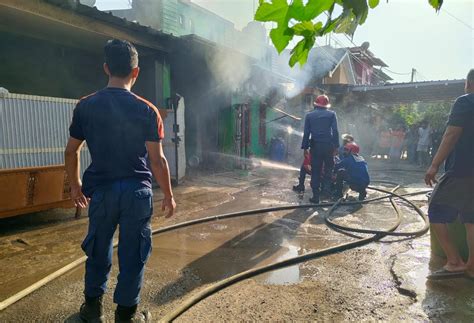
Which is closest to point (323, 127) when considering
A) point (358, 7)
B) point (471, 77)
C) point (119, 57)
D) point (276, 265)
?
point (471, 77)

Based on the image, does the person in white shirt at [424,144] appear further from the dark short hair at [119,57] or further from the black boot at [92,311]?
the black boot at [92,311]

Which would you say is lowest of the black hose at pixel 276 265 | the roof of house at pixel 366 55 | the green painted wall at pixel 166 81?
the black hose at pixel 276 265

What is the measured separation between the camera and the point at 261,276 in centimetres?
324

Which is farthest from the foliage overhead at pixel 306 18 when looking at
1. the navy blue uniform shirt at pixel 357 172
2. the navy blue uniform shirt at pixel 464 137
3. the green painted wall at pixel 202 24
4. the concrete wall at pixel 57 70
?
the green painted wall at pixel 202 24

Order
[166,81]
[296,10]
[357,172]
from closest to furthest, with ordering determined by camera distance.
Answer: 1. [296,10]
2. [357,172]
3. [166,81]

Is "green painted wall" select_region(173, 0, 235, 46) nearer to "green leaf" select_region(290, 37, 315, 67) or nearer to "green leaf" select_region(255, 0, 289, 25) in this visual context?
"green leaf" select_region(290, 37, 315, 67)

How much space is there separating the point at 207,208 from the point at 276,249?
2.39m

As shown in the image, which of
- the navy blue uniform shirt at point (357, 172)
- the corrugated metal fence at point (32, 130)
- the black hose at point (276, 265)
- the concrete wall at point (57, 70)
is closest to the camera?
the black hose at point (276, 265)

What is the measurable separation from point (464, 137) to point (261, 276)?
235 centimetres

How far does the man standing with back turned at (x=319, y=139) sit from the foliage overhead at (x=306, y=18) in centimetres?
528

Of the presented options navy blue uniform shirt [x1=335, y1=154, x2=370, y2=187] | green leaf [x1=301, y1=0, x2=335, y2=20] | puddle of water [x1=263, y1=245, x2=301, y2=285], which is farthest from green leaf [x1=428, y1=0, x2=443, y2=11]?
navy blue uniform shirt [x1=335, y1=154, x2=370, y2=187]

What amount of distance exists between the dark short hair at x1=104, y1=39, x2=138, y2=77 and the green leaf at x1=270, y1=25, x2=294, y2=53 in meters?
1.39

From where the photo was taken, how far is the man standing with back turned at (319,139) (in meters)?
6.39

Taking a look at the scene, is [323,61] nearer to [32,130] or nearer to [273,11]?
[32,130]
